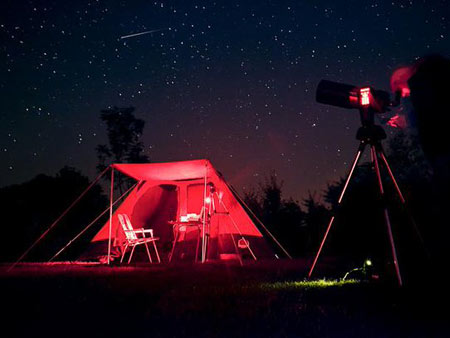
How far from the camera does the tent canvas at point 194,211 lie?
6115mm

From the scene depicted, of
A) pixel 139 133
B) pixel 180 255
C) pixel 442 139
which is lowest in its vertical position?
pixel 180 255

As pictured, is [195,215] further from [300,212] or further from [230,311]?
[230,311]

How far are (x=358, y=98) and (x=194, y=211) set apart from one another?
4856 millimetres

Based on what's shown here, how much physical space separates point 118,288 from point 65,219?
780 centimetres

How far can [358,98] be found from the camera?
2705mm

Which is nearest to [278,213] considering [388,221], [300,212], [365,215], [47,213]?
[300,212]

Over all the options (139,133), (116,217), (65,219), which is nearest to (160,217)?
(116,217)

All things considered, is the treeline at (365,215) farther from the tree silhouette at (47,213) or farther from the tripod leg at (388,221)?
the tree silhouette at (47,213)

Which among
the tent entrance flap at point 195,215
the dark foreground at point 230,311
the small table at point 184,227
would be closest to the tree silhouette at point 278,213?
the tent entrance flap at point 195,215

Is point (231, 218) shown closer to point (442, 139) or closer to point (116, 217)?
point (116, 217)

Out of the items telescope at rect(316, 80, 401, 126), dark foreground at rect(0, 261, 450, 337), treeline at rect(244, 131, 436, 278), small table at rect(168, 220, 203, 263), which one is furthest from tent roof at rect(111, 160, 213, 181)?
telescope at rect(316, 80, 401, 126)

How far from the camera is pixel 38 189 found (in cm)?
1089

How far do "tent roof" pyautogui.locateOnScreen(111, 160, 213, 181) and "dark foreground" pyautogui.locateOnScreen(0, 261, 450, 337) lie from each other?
3.03 meters

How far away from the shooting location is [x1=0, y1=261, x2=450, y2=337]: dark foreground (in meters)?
1.60
